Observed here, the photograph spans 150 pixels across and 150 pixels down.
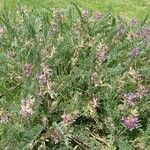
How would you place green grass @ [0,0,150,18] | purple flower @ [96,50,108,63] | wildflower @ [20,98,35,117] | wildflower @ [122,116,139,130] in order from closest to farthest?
wildflower @ [20,98,35,117] → wildflower @ [122,116,139,130] → purple flower @ [96,50,108,63] → green grass @ [0,0,150,18]

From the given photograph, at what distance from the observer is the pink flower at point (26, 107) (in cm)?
391

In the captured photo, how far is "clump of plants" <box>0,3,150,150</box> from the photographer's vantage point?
4125 millimetres

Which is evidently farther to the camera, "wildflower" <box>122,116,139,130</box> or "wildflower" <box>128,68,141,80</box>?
"wildflower" <box>128,68,141,80</box>

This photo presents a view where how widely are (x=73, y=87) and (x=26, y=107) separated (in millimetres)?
699

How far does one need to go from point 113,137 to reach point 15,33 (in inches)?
57.8

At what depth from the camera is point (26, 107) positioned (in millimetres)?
3914

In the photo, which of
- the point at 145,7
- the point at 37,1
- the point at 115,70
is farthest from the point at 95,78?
the point at 145,7

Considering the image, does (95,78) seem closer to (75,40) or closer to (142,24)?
(75,40)

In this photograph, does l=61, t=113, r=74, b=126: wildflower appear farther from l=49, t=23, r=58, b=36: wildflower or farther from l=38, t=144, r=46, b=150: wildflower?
l=49, t=23, r=58, b=36: wildflower

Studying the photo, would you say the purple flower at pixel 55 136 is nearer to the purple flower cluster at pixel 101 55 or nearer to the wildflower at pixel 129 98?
the wildflower at pixel 129 98

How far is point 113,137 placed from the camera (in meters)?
4.29

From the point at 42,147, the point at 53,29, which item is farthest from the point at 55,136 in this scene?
the point at 53,29

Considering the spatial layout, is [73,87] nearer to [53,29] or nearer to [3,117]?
[3,117]

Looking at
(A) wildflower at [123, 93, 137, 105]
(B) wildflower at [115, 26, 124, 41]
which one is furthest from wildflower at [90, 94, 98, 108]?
(B) wildflower at [115, 26, 124, 41]
